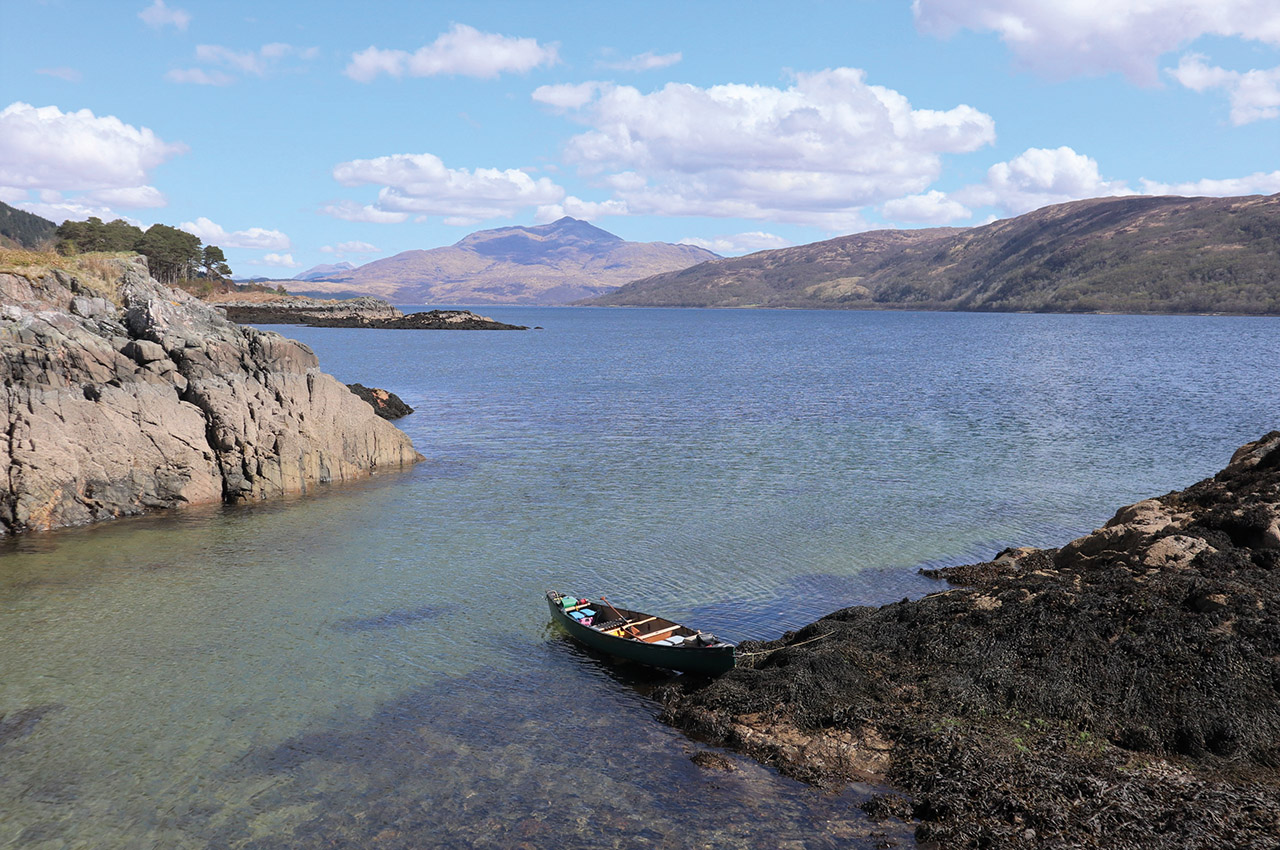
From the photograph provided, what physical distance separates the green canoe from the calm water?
61 cm

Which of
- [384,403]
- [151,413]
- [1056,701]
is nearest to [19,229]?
[384,403]

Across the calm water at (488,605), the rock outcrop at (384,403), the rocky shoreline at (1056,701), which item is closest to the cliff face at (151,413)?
the calm water at (488,605)

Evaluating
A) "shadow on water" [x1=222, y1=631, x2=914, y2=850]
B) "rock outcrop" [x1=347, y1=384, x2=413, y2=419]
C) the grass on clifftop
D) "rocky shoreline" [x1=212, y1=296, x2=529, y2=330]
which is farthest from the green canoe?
"rocky shoreline" [x1=212, y1=296, x2=529, y2=330]

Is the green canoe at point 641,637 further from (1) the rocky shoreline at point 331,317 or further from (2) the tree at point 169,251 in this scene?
(1) the rocky shoreline at point 331,317

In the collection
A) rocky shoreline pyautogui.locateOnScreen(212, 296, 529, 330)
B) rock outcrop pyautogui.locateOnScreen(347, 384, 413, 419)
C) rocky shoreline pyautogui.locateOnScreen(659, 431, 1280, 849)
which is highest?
rocky shoreline pyautogui.locateOnScreen(212, 296, 529, 330)

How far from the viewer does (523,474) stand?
123 feet

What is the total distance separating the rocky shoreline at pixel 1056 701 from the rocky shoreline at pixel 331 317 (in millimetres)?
152397

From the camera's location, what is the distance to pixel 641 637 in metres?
18.5

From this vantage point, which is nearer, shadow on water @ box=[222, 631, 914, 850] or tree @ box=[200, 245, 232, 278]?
shadow on water @ box=[222, 631, 914, 850]

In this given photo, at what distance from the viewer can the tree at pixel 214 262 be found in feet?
506

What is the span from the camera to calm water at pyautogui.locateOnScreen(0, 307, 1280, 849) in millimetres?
13297

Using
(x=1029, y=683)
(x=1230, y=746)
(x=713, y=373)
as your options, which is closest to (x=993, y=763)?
(x=1029, y=683)

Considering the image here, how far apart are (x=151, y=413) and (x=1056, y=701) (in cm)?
3130

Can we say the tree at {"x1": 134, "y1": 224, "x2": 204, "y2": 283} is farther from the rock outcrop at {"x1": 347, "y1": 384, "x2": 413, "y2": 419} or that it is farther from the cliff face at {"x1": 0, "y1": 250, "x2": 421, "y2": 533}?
the cliff face at {"x1": 0, "y1": 250, "x2": 421, "y2": 533}
